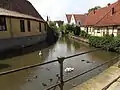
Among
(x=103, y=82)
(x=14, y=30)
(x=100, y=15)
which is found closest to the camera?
(x=103, y=82)

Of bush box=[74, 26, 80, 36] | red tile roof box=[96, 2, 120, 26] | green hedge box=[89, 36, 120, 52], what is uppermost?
red tile roof box=[96, 2, 120, 26]

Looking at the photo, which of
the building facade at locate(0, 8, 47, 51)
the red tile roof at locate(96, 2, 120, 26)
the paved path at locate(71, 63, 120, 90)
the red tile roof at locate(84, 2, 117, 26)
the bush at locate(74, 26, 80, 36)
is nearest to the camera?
the paved path at locate(71, 63, 120, 90)

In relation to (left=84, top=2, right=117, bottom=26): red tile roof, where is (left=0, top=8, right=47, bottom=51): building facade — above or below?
below

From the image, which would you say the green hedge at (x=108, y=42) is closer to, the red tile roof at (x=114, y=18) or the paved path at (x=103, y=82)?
Answer: the red tile roof at (x=114, y=18)

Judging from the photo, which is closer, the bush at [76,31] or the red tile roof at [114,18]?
the red tile roof at [114,18]

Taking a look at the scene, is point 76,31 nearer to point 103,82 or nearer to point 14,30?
point 14,30

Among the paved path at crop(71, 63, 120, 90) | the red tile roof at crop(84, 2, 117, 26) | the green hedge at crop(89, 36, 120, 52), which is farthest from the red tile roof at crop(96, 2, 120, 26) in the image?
the paved path at crop(71, 63, 120, 90)

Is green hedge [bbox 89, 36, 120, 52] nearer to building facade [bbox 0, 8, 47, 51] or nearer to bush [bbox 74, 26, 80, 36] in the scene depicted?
building facade [bbox 0, 8, 47, 51]

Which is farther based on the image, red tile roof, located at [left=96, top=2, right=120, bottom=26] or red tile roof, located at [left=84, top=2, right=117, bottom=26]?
red tile roof, located at [left=84, top=2, right=117, bottom=26]

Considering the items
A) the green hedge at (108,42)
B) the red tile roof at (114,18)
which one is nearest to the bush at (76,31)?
the red tile roof at (114,18)

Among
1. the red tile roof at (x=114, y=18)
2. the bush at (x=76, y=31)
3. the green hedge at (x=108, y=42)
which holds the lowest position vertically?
the green hedge at (x=108, y=42)

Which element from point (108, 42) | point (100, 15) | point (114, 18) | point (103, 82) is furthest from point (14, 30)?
point (100, 15)

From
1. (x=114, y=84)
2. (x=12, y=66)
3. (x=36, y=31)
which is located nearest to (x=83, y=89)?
(x=114, y=84)

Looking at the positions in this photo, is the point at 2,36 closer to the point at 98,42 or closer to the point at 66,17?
the point at 98,42
